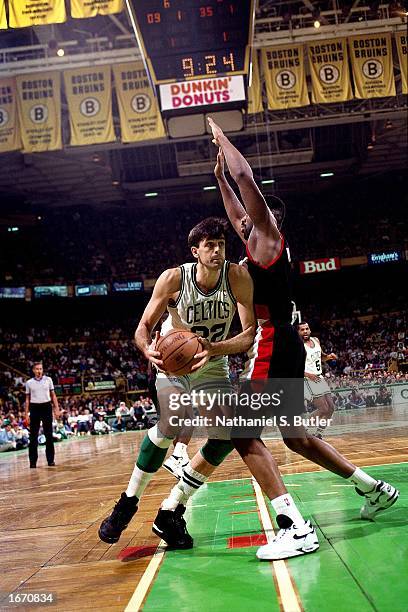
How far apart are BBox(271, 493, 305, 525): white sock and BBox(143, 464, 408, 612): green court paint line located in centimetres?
20

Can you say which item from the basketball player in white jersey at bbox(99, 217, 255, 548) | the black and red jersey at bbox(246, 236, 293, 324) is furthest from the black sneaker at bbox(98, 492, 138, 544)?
the black and red jersey at bbox(246, 236, 293, 324)

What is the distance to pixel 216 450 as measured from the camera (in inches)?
165

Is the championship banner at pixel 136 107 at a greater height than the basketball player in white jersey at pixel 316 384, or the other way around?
the championship banner at pixel 136 107

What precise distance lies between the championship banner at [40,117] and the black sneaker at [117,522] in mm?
16988

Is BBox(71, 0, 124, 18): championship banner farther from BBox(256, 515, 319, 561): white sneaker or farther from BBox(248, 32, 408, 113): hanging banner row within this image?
BBox(256, 515, 319, 561): white sneaker

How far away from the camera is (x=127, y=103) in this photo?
19.9 m

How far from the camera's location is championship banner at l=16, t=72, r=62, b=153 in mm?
19609

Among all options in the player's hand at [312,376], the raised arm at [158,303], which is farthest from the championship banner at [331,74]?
the raised arm at [158,303]

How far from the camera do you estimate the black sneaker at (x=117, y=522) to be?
3982mm

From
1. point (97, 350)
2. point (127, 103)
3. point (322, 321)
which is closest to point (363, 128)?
point (322, 321)

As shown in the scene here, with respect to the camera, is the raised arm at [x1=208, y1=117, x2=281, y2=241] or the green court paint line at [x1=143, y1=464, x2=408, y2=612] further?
the raised arm at [x1=208, y1=117, x2=281, y2=241]

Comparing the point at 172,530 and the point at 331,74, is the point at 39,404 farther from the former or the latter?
the point at 331,74

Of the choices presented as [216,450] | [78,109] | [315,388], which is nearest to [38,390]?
[315,388]

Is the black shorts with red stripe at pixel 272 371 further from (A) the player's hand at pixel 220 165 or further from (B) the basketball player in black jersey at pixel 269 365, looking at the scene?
(A) the player's hand at pixel 220 165
